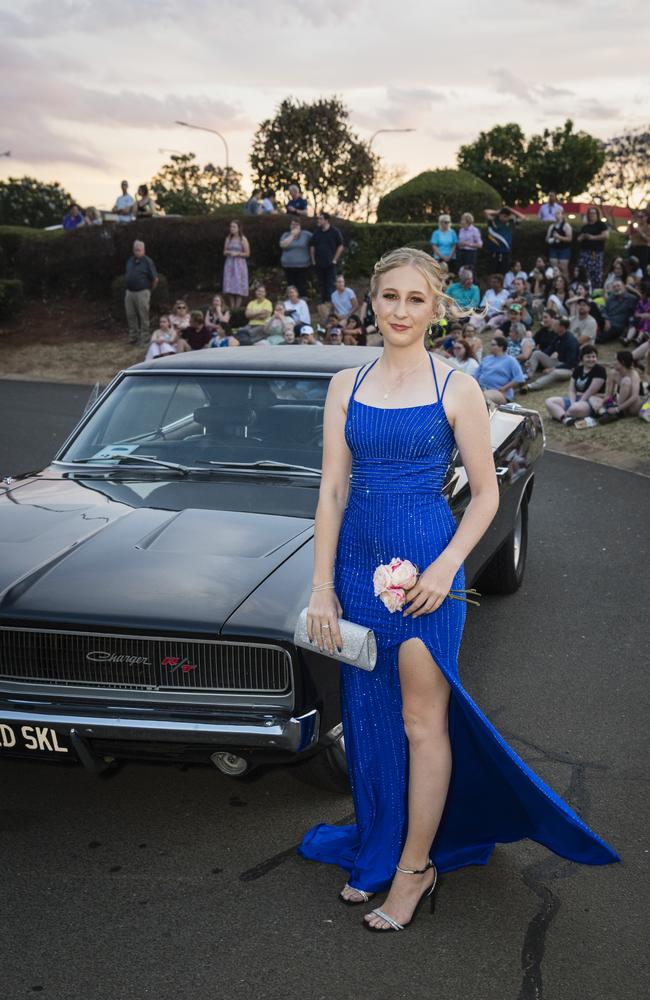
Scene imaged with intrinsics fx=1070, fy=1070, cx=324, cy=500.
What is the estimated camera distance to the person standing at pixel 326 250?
21.3m

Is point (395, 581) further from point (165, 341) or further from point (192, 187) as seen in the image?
point (192, 187)

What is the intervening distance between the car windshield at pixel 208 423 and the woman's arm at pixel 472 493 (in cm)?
186

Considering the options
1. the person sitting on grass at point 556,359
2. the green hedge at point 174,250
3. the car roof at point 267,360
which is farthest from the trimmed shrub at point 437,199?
the car roof at point 267,360

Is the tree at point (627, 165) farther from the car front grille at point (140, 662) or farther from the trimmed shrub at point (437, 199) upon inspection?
the car front grille at point (140, 662)

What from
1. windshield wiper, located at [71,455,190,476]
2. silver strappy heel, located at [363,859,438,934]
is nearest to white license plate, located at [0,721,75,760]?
silver strappy heel, located at [363,859,438,934]

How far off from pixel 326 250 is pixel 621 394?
29.9 ft

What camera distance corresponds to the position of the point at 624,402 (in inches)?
553

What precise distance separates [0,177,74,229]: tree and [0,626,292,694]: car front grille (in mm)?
65206

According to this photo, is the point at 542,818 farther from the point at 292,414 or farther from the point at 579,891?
the point at 292,414

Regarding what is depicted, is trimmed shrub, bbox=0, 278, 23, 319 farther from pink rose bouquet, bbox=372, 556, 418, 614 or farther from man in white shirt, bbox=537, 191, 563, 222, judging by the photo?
pink rose bouquet, bbox=372, 556, 418, 614

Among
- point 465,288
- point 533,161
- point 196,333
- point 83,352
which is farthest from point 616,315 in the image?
point 533,161

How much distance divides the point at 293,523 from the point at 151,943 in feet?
5.54

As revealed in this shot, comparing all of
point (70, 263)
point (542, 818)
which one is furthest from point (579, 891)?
point (70, 263)

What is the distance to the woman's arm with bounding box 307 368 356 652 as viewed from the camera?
3219mm
